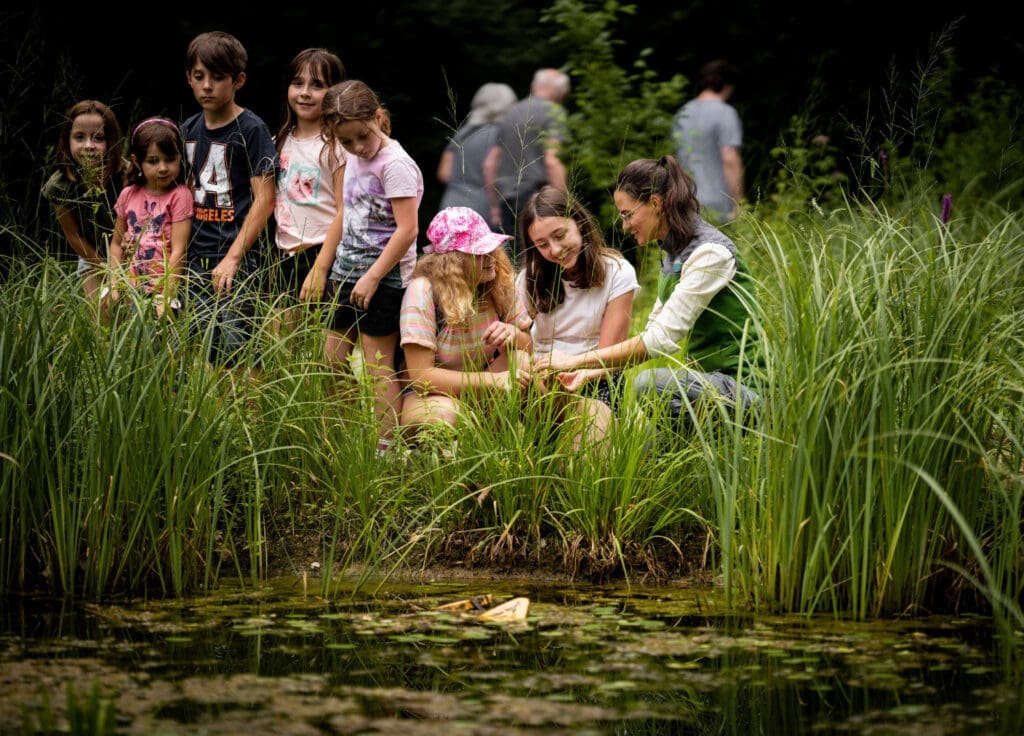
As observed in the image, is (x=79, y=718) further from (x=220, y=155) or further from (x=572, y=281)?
(x=220, y=155)

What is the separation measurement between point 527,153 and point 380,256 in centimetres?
236

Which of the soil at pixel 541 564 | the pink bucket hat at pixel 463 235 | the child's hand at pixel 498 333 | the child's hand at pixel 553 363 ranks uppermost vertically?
the pink bucket hat at pixel 463 235

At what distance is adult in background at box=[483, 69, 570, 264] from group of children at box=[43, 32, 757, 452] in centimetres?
162

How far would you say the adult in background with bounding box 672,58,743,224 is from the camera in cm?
788

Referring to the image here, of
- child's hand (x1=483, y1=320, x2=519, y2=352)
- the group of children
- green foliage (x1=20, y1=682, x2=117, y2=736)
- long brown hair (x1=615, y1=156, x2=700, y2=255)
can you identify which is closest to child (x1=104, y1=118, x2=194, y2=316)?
the group of children

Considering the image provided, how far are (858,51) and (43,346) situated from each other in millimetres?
10918

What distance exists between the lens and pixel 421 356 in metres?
4.97

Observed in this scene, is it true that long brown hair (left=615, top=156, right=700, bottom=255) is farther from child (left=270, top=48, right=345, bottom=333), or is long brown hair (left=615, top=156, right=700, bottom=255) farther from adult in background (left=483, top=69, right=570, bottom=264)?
adult in background (left=483, top=69, right=570, bottom=264)

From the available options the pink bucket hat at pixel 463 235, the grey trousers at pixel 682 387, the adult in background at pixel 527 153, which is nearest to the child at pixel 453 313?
the pink bucket hat at pixel 463 235

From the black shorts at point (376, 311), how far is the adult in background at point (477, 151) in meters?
1.86

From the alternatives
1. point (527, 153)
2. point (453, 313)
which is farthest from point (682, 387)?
point (527, 153)

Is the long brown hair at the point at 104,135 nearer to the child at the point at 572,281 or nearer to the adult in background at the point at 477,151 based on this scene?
the child at the point at 572,281

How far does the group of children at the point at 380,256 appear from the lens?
15.1ft

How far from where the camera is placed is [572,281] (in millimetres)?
5109
